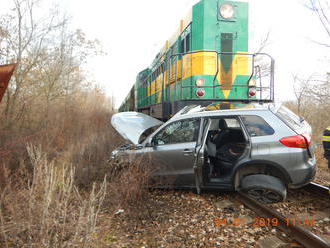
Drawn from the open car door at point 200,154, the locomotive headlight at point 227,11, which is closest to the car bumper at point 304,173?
the open car door at point 200,154

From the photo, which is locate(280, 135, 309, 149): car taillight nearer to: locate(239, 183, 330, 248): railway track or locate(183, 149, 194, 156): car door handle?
locate(239, 183, 330, 248): railway track

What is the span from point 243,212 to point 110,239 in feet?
7.12

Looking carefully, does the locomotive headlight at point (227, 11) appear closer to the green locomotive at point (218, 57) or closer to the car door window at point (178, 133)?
the green locomotive at point (218, 57)

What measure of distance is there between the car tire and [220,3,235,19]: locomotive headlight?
17.0 feet

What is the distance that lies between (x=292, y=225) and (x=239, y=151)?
196 cm

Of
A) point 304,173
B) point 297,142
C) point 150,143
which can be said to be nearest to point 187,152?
point 150,143

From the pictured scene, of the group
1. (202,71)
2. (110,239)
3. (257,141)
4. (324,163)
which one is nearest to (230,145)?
(257,141)

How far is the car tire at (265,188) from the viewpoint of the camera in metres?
3.89

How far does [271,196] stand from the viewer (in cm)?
407

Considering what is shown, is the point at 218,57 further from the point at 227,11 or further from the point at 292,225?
the point at 292,225

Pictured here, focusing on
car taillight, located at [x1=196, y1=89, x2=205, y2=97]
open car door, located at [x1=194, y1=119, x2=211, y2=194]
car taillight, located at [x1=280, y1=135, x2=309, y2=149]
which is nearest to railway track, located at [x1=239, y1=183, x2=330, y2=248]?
open car door, located at [x1=194, y1=119, x2=211, y2=194]

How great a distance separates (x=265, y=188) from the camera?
3.93m

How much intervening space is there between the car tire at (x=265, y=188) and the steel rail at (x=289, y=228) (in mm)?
165

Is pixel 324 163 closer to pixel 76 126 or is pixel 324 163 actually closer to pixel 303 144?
pixel 303 144
